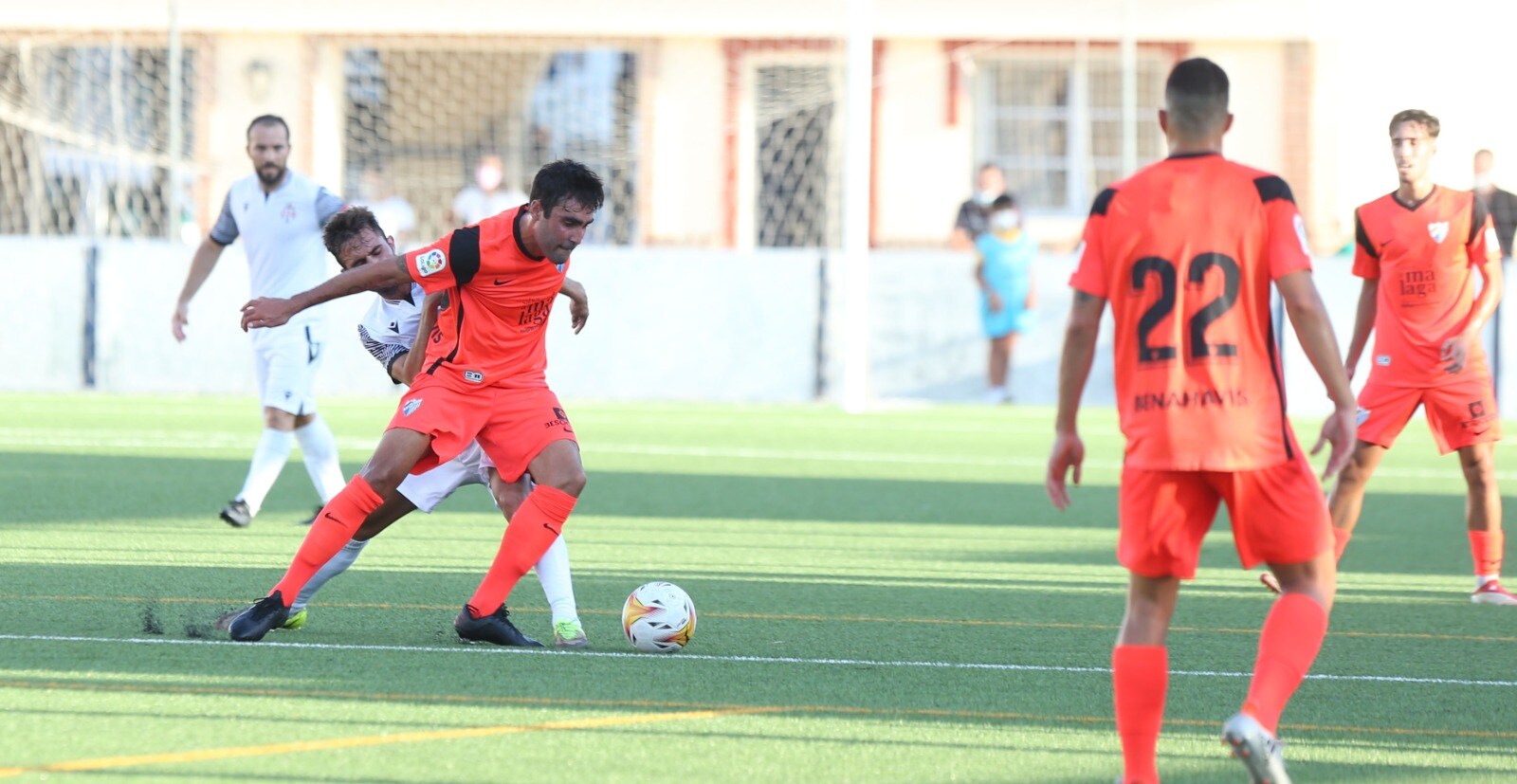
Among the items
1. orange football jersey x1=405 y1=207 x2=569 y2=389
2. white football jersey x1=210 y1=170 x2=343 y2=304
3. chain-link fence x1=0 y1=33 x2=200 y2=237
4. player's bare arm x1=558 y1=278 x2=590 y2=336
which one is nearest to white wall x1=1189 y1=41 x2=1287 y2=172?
chain-link fence x1=0 y1=33 x2=200 y2=237

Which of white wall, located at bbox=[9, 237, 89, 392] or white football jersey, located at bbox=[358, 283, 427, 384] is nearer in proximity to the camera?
white football jersey, located at bbox=[358, 283, 427, 384]

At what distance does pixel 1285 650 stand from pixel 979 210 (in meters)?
16.0

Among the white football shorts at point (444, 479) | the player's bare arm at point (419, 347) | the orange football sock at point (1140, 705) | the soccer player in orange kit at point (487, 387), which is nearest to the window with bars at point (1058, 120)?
the player's bare arm at point (419, 347)

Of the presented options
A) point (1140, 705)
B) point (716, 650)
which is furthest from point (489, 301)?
point (1140, 705)

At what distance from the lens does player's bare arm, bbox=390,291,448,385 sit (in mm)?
6047

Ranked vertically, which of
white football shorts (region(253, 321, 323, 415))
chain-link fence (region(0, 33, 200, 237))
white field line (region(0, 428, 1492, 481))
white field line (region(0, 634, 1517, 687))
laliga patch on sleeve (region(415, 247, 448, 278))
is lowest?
white field line (region(0, 634, 1517, 687))

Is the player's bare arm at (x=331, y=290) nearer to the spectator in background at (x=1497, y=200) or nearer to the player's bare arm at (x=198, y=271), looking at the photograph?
the player's bare arm at (x=198, y=271)

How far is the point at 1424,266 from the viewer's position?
25.4 ft

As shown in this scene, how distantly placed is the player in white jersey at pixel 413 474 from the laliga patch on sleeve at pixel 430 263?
0.61 ft

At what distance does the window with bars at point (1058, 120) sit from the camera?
83.7 ft

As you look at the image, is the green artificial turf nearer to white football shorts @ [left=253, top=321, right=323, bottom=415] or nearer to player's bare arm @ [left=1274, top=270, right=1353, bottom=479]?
white football shorts @ [left=253, top=321, right=323, bottom=415]

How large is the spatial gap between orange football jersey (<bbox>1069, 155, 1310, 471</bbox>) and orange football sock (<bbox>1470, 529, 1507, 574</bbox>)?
160 inches

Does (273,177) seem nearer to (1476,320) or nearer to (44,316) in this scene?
(1476,320)

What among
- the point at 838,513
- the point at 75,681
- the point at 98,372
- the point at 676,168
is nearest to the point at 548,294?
the point at 75,681
